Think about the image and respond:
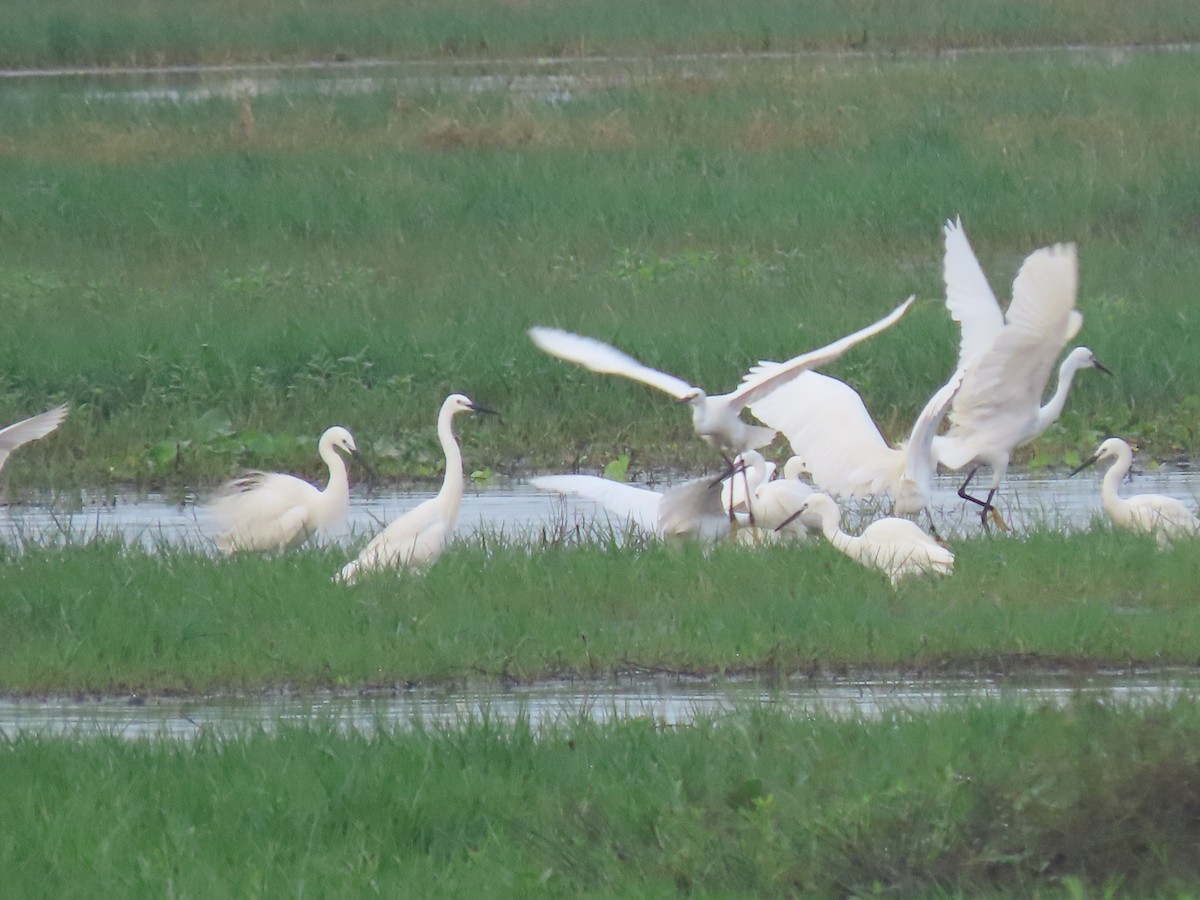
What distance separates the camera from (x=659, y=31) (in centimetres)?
2848

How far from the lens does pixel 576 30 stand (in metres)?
29.4

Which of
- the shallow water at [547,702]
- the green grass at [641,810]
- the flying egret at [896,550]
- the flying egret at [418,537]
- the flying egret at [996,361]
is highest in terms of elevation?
the flying egret at [996,361]

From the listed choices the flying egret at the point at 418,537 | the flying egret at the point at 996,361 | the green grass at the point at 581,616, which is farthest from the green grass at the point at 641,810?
the flying egret at the point at 996,361

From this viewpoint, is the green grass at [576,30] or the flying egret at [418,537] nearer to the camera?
the flying egret at [418,537]

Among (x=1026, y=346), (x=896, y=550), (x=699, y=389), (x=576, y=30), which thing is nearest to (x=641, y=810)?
(x=896, y=550)

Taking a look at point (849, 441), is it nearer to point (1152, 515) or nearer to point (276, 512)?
point (1152, 515)

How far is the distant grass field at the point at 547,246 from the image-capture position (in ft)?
37.0

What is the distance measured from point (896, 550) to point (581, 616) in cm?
119

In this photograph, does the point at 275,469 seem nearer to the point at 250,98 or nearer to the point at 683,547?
the point at 683,547

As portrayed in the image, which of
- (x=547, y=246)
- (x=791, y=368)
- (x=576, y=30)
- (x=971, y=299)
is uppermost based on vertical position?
(x=576, y=30)

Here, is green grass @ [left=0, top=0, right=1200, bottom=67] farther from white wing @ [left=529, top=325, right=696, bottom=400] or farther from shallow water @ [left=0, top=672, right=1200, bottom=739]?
shallow water @ [left=0, top=672, right=1200, bottom=739]

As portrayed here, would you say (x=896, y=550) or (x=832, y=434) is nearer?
(x=896, y=550)

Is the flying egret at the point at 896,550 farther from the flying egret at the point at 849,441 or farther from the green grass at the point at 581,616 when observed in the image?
the flying egret at the point at 849,441

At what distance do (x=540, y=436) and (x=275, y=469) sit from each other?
1391 millimetres
